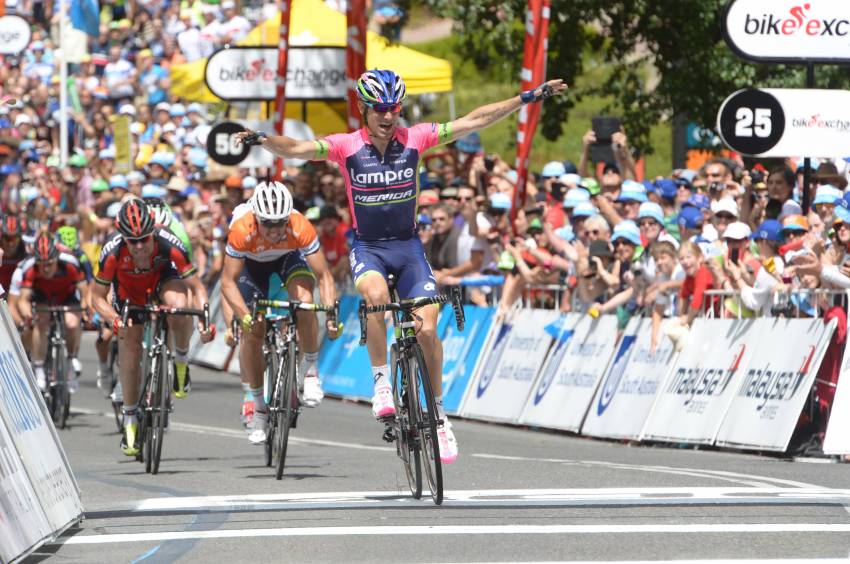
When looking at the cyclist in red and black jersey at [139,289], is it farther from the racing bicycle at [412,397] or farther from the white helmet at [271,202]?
the racing bicycle at [412,397]

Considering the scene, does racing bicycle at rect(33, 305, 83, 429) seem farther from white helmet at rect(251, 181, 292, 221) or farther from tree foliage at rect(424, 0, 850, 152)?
tree foliage at rect(424, 0, 850, 152)

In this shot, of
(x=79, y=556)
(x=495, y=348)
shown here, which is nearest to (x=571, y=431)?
(x=495, y=348)

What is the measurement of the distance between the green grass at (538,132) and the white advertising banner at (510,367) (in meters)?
15.6

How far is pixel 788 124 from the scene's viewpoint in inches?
618

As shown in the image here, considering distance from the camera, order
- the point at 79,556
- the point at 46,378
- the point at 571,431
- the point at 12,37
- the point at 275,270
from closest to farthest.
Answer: the point at 79,556, the point at 275,270, the point at 571,431, the point at 46,378, the point at 12,37

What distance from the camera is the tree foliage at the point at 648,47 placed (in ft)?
75.4

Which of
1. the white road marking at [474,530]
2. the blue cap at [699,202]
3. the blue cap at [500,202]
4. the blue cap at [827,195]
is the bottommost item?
the white road marking at [474,530]

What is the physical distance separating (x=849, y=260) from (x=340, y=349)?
995 centimetres

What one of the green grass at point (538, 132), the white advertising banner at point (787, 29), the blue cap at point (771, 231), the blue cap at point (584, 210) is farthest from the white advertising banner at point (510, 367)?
the green grass at point (538, 132)

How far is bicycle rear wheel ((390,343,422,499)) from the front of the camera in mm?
10672

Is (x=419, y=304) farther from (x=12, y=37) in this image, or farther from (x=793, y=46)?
(x=12, y=37)

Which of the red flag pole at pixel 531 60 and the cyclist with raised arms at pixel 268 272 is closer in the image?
the cyclist with raised arms at pixel 268 272

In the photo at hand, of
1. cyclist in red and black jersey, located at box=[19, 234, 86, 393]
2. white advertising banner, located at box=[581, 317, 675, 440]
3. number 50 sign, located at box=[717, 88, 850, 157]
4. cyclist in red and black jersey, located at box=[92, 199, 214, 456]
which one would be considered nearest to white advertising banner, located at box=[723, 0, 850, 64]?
number 50 sign, located at box=[717, 88, 850, 157]

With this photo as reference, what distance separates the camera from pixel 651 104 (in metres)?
24.0
